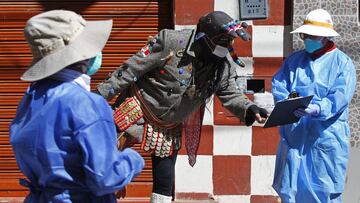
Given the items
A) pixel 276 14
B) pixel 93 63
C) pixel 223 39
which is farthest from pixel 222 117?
pixel 93 63

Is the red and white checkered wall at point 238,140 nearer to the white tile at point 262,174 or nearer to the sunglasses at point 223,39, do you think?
the white tile at point 262,174

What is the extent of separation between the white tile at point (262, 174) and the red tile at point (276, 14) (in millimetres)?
1070

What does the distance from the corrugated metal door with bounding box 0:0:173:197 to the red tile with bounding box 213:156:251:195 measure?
1.90 feet

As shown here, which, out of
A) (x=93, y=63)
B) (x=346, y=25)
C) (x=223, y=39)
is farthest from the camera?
(x=346, y=25)

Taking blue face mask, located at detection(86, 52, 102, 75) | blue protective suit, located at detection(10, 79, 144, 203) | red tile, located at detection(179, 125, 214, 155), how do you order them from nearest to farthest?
blue protective suit, located at detection(10, 79, 144, 203) → blue face mask, located at detection(86, 52, 102, 75) → red tile, located at detection(179, 125, 214, 155)

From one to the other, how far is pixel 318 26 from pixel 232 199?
1.80m

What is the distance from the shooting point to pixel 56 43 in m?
2.59

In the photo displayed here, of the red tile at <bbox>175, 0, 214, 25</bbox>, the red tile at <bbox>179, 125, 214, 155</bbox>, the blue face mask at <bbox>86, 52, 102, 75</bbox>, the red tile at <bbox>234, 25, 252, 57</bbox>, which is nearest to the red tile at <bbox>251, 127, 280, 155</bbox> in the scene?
the red tile at <bbox>179, 125, 214, 155</bbox>

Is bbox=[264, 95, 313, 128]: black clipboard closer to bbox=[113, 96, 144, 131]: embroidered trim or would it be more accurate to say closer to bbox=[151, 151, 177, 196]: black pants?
bbox=[151, 151, 177, 196]: black pants

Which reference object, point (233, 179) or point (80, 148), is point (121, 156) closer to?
point (80, 148)

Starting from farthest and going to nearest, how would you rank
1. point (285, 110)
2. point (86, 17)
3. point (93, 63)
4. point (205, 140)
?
point (86, 17)
point (205, 140)
point (285, 110)
point (93, 63)

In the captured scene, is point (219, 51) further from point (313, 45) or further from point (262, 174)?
point (262, 174)

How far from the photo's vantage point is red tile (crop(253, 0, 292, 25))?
563 centimetres

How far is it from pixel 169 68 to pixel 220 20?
0.42 m
